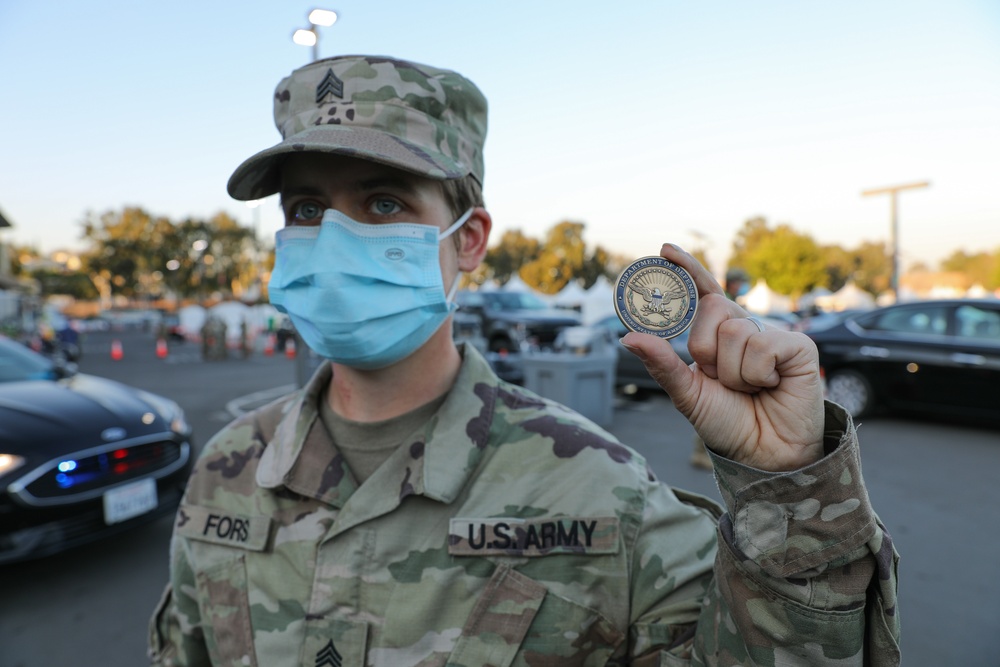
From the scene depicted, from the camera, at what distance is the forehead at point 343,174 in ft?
4.62

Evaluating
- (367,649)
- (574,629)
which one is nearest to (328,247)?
(367,649)

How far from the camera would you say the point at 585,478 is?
4.22 feet

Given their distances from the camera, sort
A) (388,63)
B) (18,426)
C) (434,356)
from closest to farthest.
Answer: (388,63), (434,356), (18,426)

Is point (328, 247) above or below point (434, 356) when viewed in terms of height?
above

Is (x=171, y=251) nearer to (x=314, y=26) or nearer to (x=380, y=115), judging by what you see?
(x=314, y=26)

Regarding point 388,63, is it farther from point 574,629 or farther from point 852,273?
point 852,273

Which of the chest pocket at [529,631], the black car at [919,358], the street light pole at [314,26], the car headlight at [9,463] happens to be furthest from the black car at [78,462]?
the black car at [919,358]

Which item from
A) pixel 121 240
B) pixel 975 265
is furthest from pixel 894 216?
pixel 975 265

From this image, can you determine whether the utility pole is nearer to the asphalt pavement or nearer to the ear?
the asphalt pavement

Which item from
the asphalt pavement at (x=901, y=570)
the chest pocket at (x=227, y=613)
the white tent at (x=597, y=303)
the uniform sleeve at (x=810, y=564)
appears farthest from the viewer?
the white tent at (x=597, y=303)

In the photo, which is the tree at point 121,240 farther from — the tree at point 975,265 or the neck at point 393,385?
the tree at point 975,265

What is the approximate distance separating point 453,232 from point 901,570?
3.81 meters

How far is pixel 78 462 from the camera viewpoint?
11.7 ft

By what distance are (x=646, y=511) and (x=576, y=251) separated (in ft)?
150
